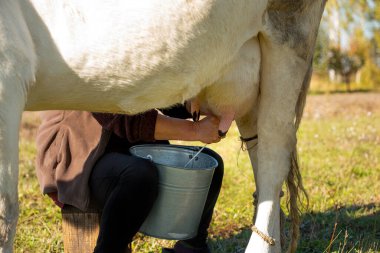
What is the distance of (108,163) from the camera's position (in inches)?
105

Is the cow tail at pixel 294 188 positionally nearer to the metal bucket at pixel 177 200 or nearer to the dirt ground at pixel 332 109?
the metal bucket at pixel 177 200

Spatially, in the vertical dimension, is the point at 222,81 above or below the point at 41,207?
above

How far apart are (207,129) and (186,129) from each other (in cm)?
10

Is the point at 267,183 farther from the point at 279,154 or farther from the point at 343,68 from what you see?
the point at 343,68

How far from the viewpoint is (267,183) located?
2777 mm

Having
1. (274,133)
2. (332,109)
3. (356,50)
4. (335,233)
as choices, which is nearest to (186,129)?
(274,133)

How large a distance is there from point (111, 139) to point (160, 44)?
79 cm

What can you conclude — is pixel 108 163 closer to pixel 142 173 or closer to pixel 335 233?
pixel 142 173

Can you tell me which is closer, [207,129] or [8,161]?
[8,161]

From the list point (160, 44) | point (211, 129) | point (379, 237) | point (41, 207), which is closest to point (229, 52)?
point (160, 44)

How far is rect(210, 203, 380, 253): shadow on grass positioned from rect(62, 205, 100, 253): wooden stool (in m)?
0.73

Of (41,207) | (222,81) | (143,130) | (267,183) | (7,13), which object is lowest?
(41,207)

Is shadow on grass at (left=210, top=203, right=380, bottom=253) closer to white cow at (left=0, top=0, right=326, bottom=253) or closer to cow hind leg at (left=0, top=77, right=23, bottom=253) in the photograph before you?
white cow at (left=0, top=0, right=326, bottom=253)

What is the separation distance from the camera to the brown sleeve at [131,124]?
2.61 meters
